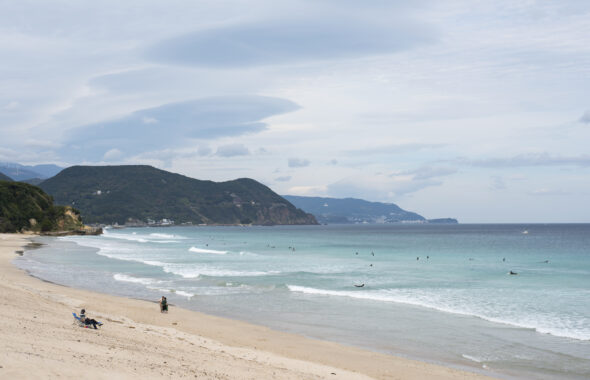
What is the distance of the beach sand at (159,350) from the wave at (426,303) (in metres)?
8.30

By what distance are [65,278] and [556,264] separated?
50523mm

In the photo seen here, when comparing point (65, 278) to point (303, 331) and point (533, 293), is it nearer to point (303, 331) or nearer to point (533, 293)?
point (303, 331)

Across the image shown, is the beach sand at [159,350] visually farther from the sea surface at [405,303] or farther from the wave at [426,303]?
the wave at [426,303]

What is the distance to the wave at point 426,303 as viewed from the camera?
65.4 ft

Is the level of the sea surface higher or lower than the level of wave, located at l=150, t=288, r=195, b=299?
higher

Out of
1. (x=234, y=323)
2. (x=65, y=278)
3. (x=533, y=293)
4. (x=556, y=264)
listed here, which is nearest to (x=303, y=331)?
(x=234, y=323)

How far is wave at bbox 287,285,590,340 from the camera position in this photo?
19.9 m

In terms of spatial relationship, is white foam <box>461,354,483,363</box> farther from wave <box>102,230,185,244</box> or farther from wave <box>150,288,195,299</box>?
wave <box>102,230,185,244</box>

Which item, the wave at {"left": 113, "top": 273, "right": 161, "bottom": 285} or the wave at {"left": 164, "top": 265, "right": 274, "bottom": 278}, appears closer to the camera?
the wave at {"left": 113, "top": 273, "right": 161, "bottom": 285}

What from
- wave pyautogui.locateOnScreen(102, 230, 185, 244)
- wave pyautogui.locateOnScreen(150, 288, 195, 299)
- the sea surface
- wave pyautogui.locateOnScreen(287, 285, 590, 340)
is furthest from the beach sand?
wave pyautogui.locateOnScreen(102, 230, 185, 244)

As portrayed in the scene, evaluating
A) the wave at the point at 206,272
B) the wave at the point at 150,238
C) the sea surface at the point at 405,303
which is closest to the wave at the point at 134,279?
the sea surface at the point at 405,303

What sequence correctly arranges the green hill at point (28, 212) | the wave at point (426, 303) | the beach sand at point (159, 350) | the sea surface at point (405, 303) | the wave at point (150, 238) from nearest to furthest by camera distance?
the beach sand at point (159, 350) → the sea surface at point (405, 303) → the wave at point (426, 303) → the wave at point (150, 238) → the green hill at point (28, 212)

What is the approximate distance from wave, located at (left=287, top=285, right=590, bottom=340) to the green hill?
92596 mm

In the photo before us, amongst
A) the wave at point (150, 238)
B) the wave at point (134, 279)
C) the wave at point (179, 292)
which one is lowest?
the wave at point (150, 238)
